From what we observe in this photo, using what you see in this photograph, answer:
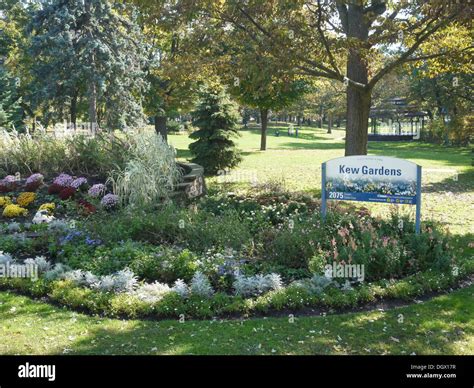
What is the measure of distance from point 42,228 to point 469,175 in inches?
569

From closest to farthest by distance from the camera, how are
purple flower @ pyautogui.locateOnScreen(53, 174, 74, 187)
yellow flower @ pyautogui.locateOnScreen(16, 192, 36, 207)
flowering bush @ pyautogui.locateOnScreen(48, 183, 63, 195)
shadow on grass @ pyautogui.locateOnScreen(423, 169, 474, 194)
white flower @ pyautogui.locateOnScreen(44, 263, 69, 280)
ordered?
white flower @ pyautogui.locateOnScreen(44, 263, 69, 280)
yellow flower @ pyautogui.locateOnScreen(16, 192, 36, 207)
flowering bush @ pyautogui.locateOnScreen(48, 183, 63, 195)
purple flower @ pyautogui.locateOnScreen(53, 174, 74, 187)
shadow on grass @ pyautogui.locateOnScreen(423, 169, 474, 194)

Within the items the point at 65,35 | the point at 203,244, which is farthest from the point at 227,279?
the point at 65,35

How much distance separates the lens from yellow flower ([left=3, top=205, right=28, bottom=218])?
8664 millimetres

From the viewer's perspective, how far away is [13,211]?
342 inches

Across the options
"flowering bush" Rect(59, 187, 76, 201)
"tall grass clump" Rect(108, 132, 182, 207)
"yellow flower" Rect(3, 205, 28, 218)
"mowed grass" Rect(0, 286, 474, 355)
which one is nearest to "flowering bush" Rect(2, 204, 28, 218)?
"yellow flower" Rect(3, 205, 28, 218)

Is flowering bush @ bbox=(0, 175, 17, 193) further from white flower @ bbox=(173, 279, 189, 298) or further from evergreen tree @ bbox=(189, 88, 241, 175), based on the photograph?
evergreen tree @ bbox=(189, 88, 241, 175)

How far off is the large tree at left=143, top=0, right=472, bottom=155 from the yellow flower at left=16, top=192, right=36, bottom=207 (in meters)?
4.84

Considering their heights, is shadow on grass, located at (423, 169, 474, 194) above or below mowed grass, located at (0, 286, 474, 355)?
above

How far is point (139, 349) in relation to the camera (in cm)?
409

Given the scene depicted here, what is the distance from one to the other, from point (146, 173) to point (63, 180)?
2.24 meters

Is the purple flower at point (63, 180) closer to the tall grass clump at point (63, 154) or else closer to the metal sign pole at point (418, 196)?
the tall grass clump at point (63, 154)

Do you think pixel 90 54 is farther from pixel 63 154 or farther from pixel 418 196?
pixel 418 196

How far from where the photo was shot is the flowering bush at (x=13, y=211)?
28.4 ft

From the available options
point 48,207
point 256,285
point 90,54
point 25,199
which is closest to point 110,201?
point 48,207
